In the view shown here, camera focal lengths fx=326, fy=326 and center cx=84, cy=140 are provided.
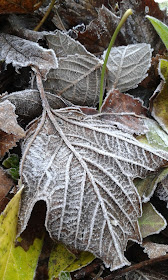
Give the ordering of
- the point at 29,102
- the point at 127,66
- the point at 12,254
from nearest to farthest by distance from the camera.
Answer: the point at 12,254
the point at 29,102
the point at 127,66

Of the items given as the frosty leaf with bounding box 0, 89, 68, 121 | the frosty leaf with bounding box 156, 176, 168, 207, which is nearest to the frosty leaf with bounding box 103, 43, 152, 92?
the frosty leaf with bounding box 0, 89, 68, 121

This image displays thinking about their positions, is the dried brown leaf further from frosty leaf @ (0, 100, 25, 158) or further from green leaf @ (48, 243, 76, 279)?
green leaf @ (48, 243, 76, 279)

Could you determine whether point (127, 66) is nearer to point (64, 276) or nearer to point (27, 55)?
point (27, 55)

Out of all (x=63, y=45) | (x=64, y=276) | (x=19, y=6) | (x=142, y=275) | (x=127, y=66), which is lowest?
(x=142, y=275)

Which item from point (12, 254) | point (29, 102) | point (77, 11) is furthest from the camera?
point (77, 11)

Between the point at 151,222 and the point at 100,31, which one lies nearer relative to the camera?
the point at 151,222

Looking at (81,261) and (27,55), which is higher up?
(27,55)

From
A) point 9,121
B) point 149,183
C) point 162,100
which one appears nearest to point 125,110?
point 162,100
